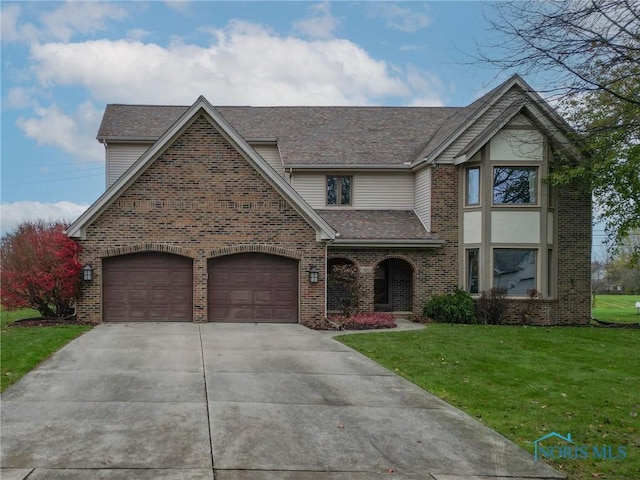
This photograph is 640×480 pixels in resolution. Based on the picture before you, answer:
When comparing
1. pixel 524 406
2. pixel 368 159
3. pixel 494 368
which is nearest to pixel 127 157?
pixel 368 159

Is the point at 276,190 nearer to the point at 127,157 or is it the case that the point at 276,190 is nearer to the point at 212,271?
the point at 212,271

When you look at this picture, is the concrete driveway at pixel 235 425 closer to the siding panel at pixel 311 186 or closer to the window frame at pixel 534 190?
the siding panel at pixel 311 186

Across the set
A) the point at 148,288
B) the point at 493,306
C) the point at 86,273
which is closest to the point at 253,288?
the point at 148,288

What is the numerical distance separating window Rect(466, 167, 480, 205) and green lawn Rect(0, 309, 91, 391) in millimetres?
13602

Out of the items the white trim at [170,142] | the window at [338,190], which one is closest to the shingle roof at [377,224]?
the window at [338,190]

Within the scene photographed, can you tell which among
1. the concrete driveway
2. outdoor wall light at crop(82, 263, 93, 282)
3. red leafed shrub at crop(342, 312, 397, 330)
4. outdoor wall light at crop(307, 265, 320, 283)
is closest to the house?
outdoor wall light at crop(307, 265, 320, 283)

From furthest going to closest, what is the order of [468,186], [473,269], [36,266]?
[468,186]
[473,269]
[36,266]

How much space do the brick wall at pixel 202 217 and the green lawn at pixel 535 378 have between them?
3.88 meters

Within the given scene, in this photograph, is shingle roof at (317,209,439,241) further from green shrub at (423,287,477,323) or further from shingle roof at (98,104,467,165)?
green shrub at (423,287,477,323)

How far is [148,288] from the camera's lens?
17062mm

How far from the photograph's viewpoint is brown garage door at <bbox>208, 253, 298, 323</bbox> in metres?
17.4

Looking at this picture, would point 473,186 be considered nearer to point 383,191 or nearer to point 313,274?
point 383,191

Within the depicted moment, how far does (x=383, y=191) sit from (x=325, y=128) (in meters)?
4.34

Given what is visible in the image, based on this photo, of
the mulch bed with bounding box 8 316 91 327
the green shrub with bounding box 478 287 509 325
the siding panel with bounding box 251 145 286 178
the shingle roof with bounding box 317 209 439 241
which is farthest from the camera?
the siding panel with bounding box 251 145 286 178
